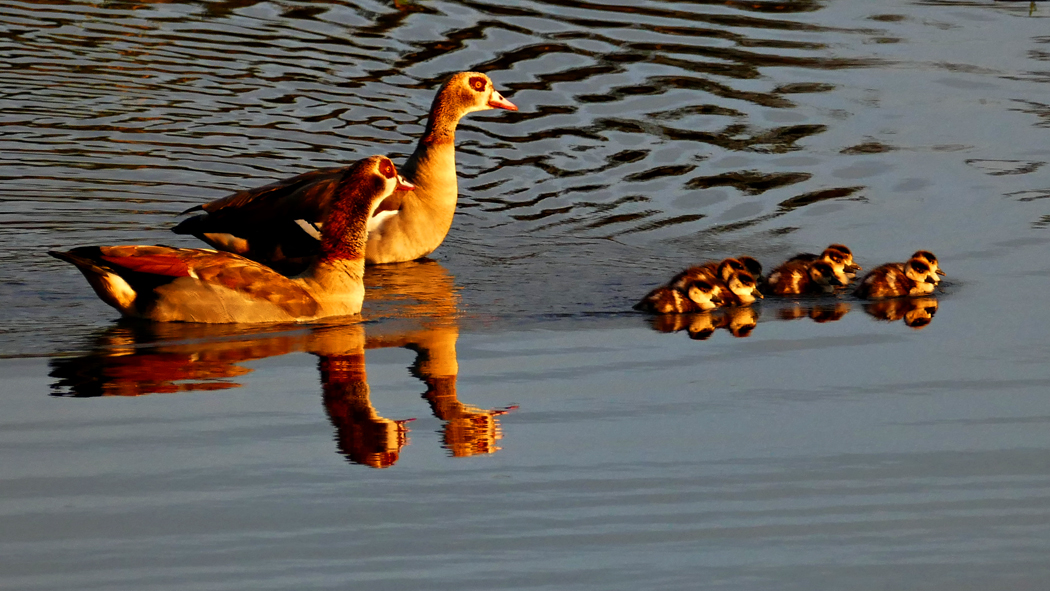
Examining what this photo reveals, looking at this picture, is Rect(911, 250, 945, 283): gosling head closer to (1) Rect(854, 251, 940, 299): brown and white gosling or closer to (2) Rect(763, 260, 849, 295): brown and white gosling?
(1) Rect(854, 251, 940, 299): brown and white gosling

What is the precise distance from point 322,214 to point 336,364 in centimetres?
289

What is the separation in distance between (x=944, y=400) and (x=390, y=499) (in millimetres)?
3111

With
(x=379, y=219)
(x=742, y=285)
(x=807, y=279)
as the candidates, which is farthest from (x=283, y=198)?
(x=807, y=279)

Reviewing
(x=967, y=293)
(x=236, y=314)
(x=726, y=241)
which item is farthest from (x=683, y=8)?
(x=236, y=314)

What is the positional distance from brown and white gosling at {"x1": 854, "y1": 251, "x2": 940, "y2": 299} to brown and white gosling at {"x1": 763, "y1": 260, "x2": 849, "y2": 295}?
0.66ft

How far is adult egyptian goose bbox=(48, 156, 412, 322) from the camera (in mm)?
9859

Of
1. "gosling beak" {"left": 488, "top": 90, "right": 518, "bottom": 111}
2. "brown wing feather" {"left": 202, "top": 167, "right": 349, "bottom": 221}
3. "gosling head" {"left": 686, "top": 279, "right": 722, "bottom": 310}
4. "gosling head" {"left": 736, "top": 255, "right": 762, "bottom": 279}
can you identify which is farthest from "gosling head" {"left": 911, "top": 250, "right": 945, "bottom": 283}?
"brown wing feather" {"left": 202, "top": 167, "right": 349, "bottom": 221}

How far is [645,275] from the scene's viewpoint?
38.1ft

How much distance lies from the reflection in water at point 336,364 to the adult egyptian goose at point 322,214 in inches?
46.0

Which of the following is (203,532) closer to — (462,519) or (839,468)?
(462,519)

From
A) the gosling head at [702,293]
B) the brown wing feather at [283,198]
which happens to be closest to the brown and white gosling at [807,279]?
the gosling head at [702,293]

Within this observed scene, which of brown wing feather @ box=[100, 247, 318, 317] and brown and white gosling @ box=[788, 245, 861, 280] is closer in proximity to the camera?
brown wing feather @ box=[100, 247, 318, 317]

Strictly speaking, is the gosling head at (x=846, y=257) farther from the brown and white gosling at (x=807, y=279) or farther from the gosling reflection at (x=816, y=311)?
the gosling reflection at (x=816, y=311)

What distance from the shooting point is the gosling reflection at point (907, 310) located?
10289mm
